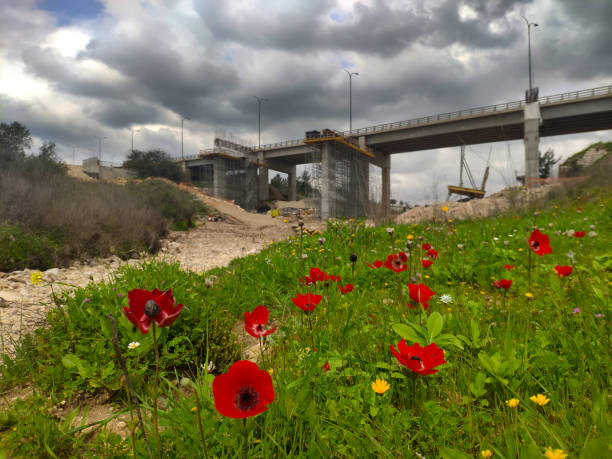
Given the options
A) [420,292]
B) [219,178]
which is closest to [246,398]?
[420,292]

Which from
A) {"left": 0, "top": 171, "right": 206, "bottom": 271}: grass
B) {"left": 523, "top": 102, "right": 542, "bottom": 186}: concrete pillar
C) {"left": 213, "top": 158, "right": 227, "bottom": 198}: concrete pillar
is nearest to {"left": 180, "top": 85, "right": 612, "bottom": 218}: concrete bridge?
{"left": 523, "top": 102, "right": 542, "bottom": 186}: concrete pillar

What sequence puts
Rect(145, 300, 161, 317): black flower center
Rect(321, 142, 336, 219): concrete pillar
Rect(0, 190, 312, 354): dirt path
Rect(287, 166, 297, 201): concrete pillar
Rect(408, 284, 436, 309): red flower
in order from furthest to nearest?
Rect(287, 166, 297, 201): concrete pillar
Rect(321, 142, 336, 219): concrete pillar
Rect(0, 190, 312, 354): dirt path
Rect(408, 284, 436, 309): red flower
Rect(145, 300, 161, 317): black flower center

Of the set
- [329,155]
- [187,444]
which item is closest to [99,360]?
[187,444]

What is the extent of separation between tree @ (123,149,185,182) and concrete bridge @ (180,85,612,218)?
13929mm

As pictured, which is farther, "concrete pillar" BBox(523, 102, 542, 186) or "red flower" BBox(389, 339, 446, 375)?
"concrete pillar" BBox(523, 102, 542, 186)

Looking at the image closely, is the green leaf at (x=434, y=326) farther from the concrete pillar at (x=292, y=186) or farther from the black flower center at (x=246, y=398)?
the concrete pillar at (x=292, y=186)

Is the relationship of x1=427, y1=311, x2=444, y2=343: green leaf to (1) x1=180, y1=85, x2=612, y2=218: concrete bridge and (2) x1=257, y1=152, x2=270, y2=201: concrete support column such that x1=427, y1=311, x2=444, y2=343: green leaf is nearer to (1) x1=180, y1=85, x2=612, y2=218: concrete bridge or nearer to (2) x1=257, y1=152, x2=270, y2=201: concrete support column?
(1) x1=180, y1=85, x2=612, y2=218: concrete bridge

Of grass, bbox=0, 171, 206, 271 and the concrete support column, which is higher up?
the concrete support column

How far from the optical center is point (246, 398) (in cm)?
82

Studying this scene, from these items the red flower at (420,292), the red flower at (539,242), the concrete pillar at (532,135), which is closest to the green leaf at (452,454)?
the red flower at (420,292)

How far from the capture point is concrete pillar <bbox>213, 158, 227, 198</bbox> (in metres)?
39.9

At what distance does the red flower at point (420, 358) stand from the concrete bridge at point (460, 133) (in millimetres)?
18837

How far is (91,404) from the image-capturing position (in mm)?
1781

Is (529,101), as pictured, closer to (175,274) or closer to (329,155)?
(329,155)
